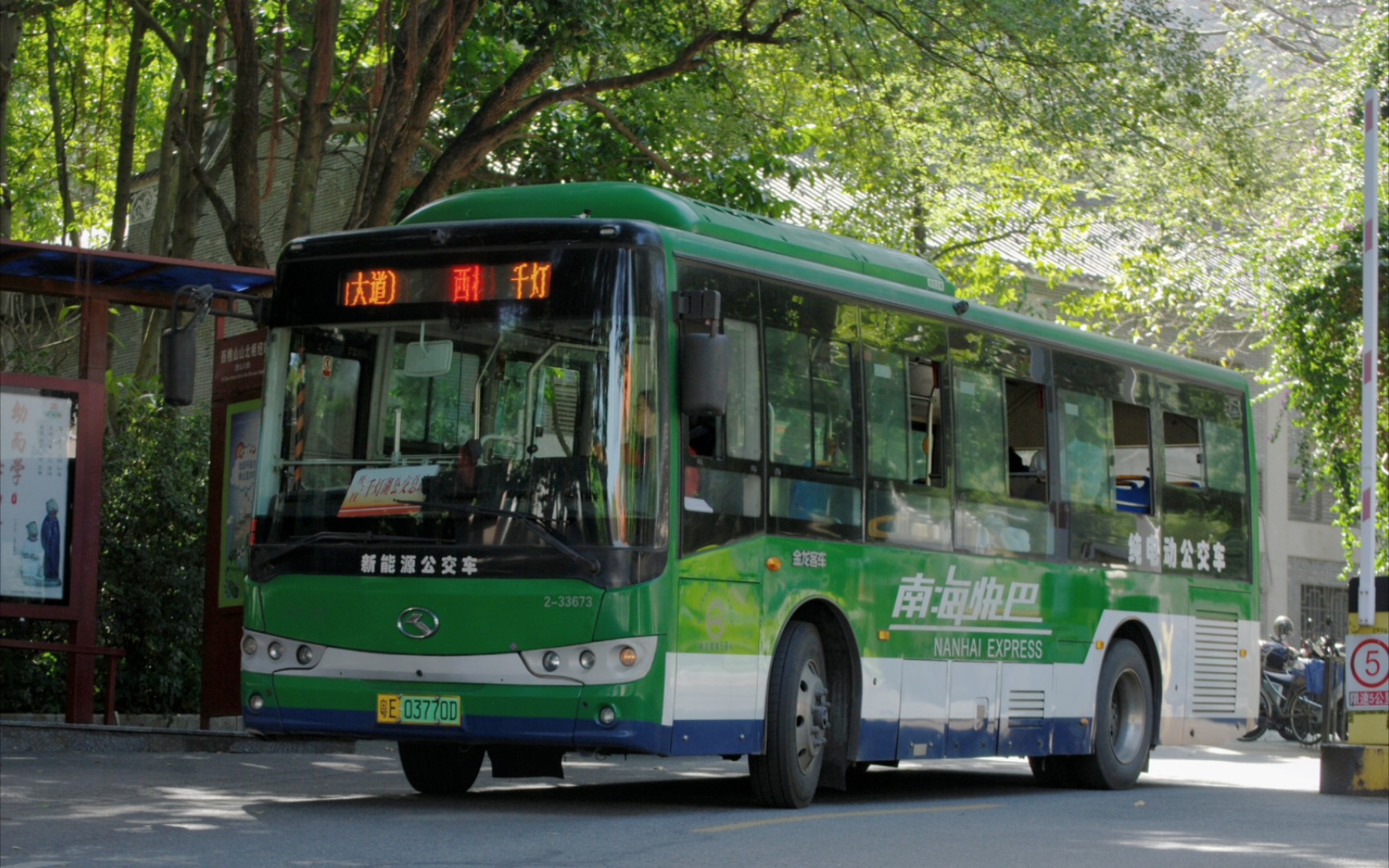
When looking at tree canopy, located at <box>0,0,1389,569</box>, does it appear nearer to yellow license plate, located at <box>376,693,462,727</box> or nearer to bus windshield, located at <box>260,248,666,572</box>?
bus windshield, located at <box>260,248,666,572</box>

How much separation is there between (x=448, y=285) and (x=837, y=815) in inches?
143

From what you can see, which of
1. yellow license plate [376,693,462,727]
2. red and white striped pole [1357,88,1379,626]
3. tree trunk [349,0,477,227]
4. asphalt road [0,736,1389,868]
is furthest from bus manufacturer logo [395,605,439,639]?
tree trunk [349,0,477,227]

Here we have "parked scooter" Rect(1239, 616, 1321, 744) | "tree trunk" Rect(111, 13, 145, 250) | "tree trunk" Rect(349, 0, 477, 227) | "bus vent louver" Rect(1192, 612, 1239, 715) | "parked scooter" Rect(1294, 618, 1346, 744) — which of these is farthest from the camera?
"parked scooter" Rect(1239, 616, 1321, 744)

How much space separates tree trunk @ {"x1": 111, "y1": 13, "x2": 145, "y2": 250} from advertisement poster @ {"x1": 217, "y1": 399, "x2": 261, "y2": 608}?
770cm

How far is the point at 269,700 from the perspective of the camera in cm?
1066

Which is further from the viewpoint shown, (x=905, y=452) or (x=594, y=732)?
(x=905, y=452)

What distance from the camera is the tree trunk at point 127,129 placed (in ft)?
72.2

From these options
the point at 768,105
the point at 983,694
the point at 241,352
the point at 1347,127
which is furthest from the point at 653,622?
the point at 1347,127

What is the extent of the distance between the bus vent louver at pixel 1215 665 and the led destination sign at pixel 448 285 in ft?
25.2

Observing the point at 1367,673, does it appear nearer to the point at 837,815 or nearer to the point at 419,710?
the point at 837,815

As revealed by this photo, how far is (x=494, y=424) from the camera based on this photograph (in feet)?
33.1

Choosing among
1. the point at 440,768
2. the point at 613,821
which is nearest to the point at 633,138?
the point at 440,768

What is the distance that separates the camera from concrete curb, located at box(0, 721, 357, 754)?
47.6 feet

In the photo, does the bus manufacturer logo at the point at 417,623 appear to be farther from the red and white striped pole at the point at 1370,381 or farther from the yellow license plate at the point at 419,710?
the red and white striped pole at the point at 1370,381
